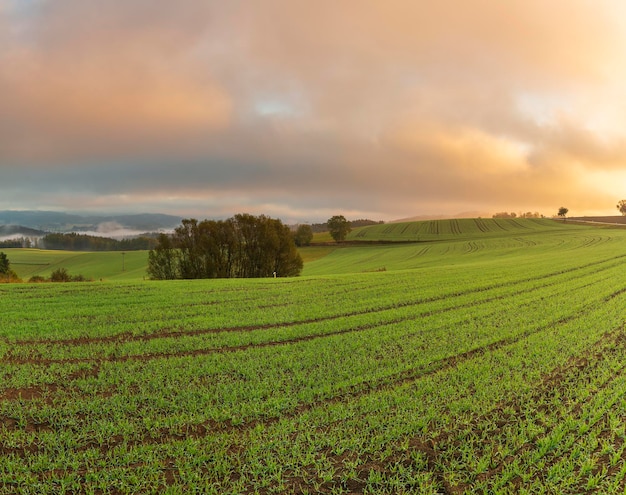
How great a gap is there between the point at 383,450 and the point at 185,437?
3.42m

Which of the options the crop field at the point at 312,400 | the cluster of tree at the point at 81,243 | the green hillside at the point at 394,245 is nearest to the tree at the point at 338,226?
the green hillside at the point at 394,245

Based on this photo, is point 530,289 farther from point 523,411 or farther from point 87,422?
point 87,422

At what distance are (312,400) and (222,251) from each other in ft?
139

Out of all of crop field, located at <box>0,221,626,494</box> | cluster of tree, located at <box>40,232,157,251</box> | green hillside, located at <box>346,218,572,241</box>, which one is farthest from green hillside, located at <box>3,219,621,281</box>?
crop field, located at <box>0,221,626,494</box>

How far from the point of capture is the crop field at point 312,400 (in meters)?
5.29

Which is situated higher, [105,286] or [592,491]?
[105,286]

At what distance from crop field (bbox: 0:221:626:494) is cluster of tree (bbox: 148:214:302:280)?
32018 millimetres

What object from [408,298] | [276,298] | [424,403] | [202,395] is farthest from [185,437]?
[408,298]

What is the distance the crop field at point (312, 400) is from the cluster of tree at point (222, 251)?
105 ft

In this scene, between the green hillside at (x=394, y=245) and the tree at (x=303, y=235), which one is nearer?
the green hillside at (x=394, y=245)

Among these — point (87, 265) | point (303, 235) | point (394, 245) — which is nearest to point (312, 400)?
point (394, 245)

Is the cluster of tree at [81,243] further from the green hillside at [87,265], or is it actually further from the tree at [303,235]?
the tree at [303,235]

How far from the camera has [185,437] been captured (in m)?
6.06

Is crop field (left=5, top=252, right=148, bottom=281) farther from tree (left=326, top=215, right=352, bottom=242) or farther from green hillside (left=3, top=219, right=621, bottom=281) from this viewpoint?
tree (left=326, top=215, right=352, bottom=242)
